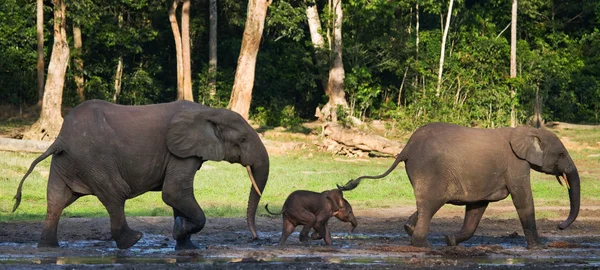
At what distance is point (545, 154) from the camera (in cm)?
1387

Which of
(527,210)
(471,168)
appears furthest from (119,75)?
(527,210)

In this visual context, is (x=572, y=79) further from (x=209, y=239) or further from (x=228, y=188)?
(x=209, y=239)

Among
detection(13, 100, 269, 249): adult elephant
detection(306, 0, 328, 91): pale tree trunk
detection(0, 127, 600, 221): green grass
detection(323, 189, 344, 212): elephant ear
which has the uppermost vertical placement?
detection(306, 0, 328, 91): pale tree trunk

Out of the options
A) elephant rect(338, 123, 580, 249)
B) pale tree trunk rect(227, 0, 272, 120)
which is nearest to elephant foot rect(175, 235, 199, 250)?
elephant rect(338, 123, 580, 249)

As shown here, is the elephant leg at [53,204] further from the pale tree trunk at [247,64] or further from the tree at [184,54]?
the tree at [184,54]

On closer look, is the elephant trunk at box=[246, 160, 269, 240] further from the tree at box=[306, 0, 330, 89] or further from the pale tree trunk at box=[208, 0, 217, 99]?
the pale tree trunk at box=[208, 0, 217, 99]

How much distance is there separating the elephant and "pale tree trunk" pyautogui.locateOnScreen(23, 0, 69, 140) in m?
16.8

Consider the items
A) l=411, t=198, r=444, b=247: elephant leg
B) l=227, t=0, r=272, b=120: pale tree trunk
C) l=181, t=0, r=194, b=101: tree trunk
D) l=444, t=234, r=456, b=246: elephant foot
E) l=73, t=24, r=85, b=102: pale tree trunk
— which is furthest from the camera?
l=73, t=24, r=85, b=102: pale tree trunk

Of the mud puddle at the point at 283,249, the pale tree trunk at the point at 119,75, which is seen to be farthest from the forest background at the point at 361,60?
the mud puddle at the point at 283,249

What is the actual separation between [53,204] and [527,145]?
21.3 feet

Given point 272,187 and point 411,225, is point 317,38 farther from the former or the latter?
point 411,225

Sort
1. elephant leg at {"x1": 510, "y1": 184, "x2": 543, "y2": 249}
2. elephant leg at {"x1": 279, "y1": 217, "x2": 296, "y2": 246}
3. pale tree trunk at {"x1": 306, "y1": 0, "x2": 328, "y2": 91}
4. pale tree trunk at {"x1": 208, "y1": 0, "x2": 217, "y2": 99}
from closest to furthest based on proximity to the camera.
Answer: elephant leg at {"x1": 279, "y1": 217, "x2": 296, "y2": 246} < elephant leg at {"x1": 510, "y1": 184, "x2": 543, "y2": 249} < pale tree trunk at {"x1": 306, "y1": 0, "x2": 328, "y2": 91} < pale tree trunk at {"x1": 208, "y1": 0, "x2": 217, "y2": 99}

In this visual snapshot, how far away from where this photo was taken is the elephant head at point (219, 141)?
12.9 m

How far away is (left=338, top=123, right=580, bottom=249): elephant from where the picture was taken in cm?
1336
